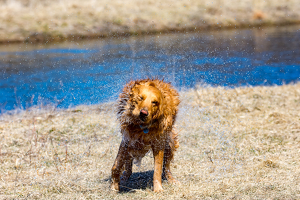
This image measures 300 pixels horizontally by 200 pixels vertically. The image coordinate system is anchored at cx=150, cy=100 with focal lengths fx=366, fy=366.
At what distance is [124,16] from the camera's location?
26312 mm

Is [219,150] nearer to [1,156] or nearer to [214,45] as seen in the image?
[1,156]

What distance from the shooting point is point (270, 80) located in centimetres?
1337

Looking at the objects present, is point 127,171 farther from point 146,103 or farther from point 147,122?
point 146,103

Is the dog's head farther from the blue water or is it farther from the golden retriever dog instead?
the blue water

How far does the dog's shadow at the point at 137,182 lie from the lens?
481 cm

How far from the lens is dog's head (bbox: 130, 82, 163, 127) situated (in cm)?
396

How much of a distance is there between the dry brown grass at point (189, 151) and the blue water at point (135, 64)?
2.23m

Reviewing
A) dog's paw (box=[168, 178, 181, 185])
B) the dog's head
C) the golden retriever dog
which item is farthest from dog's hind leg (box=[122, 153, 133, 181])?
the dog's head

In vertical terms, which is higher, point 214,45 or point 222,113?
point 214,45

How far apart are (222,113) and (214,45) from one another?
1260cm

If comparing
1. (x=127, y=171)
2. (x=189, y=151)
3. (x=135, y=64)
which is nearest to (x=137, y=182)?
(x=127, y=171)

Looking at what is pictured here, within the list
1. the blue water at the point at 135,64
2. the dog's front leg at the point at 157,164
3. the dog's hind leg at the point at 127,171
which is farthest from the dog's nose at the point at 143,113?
the blue water at the point at 135,64

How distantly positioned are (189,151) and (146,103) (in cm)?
248

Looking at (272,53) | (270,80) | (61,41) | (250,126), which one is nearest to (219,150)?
(250,126)
